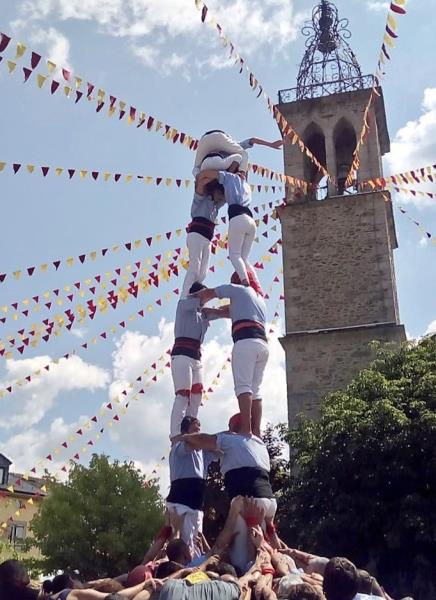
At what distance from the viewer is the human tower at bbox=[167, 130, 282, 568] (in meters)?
6.75

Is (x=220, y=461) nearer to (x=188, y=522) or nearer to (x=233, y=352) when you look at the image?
(x=188, y=522)

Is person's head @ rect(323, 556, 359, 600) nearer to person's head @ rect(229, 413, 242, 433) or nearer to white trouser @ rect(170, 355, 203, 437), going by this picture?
person's head @ rect(229, 413, 242, 433)

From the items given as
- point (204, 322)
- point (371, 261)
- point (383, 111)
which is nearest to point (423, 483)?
point (204, 322)

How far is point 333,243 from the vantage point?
22156 millimetres

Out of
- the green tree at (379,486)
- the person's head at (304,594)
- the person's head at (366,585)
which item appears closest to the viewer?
the person's head at (304,594)

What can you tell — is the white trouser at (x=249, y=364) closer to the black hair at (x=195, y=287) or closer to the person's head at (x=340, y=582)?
the black hair at (x=195, y=287)

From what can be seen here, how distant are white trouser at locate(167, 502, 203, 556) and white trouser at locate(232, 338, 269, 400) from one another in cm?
124

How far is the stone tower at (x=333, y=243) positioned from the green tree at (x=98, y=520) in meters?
6.40

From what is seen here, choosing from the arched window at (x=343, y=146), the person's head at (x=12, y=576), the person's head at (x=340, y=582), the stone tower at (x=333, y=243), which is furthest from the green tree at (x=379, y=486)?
the arched window at (x=343, y=146)

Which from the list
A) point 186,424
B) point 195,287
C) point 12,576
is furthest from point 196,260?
point 12,576

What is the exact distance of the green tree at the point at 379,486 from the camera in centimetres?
1260

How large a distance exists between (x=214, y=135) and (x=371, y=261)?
1367 cm

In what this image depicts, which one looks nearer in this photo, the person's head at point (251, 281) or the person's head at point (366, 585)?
the person's head at point (366, 585)

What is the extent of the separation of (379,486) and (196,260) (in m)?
7.19
